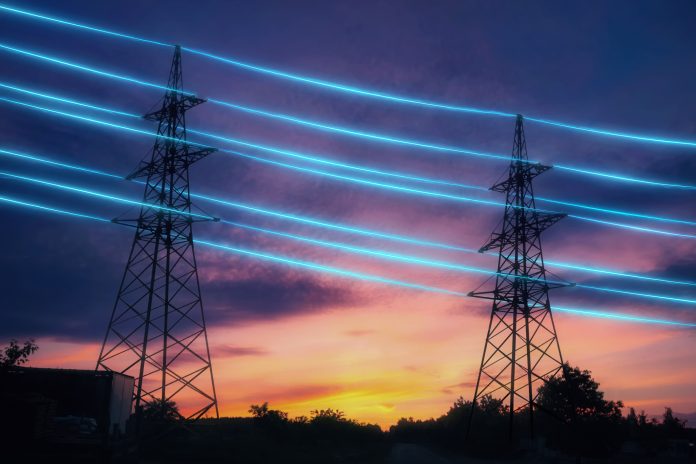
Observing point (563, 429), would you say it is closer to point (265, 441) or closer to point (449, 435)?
point (449, 435)

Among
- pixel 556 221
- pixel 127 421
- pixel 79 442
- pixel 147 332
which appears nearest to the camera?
pixel 79 442

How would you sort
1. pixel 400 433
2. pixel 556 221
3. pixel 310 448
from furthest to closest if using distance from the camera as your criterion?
pixel 400 433 → pixel 556 221 → pixel 310 448

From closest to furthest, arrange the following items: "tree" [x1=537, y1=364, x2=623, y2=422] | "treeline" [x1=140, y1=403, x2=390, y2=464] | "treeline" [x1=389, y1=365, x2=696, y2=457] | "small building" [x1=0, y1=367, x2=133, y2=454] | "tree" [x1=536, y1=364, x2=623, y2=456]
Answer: "small building" [x1=0, y1=367, x2=133, y2=454] < "treeline" [x1=140, y1=403, x2=390, y2=464] < "treeline" [x1=389, y1=365, x2=696, y2=457] < "tree" [x1=536, y1=364, x2=623, y2=456] < "tree" [x1=537, y1=364, x2=623, y2=422]

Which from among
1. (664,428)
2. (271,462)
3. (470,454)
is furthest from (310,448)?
(664,428)

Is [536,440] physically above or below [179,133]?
below

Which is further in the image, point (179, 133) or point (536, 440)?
point (536, 440)

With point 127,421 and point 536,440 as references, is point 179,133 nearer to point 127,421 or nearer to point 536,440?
point 127,421

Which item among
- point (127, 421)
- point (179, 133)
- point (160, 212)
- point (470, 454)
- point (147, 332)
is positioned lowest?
point (470, 454)

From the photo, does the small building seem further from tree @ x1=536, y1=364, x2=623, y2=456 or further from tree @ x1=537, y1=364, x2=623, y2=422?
tree @ x1=537, y1=364, x2=623, y2=422

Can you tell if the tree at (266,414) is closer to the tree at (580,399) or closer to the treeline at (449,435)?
the treeline at (449,435)

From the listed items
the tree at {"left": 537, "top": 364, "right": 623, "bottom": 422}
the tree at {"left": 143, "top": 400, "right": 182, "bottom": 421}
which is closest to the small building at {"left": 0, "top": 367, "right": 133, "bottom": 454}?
the tree at {"left": 143, "top": 400, "right": 182, "bottom": 421}

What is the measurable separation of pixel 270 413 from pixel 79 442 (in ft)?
59.1

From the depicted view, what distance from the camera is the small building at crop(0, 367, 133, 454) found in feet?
77.9

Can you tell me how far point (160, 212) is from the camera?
32500mm
